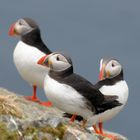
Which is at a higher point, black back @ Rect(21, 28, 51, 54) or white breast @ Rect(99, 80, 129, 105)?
black back @ Rect(21, 28, 51, 54)

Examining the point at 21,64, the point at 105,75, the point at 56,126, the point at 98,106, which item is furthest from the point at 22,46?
the point at 56,126

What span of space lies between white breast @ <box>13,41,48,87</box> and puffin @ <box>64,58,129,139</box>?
156 centimetres

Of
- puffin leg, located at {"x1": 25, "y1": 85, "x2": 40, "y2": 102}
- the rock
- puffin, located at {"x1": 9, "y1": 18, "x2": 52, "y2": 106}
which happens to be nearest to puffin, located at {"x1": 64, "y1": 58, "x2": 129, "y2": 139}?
puffin, located at {"x1": 9, "y1": 18, "x2": 52, "y2": 106}

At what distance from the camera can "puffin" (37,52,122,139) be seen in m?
14.1

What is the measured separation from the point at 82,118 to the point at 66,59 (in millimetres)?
1389

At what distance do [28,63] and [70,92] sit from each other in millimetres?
3166

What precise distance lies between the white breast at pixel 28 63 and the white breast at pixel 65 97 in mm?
2755

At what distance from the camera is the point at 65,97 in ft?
46.2

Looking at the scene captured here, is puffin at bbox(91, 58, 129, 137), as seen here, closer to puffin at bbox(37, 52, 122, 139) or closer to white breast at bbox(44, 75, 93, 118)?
puffin at bbox(37, 52, 122, 139)

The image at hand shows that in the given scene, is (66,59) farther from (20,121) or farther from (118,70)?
(20,121)

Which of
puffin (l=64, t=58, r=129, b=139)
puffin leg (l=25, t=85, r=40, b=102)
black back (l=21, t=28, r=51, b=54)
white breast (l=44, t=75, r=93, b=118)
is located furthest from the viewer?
black back (l=21, t=28, r=51, b=54)

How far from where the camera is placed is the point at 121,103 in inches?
631

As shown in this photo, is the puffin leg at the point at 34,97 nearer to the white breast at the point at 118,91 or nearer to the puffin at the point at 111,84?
the puffin at the point at 111,84

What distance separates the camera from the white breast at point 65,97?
1404 cm
